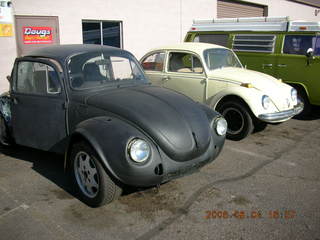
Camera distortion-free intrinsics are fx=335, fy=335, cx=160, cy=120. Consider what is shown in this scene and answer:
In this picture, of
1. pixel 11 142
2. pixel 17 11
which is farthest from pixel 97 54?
pixel 17 11

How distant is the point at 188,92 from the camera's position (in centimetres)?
662

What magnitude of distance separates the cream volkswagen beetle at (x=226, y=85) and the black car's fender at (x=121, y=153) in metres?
2.95

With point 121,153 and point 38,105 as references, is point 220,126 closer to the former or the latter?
point 121,153

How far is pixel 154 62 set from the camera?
23.5 ft

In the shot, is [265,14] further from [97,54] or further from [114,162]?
[114,162]

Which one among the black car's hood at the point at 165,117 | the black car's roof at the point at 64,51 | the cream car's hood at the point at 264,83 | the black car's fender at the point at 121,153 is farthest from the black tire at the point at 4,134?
the cream car's hood at the point at 264,83

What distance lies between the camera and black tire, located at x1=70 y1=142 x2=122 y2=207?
11.1ft

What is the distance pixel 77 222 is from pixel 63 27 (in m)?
6.98

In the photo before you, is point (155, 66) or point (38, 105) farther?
point (155, 66)
